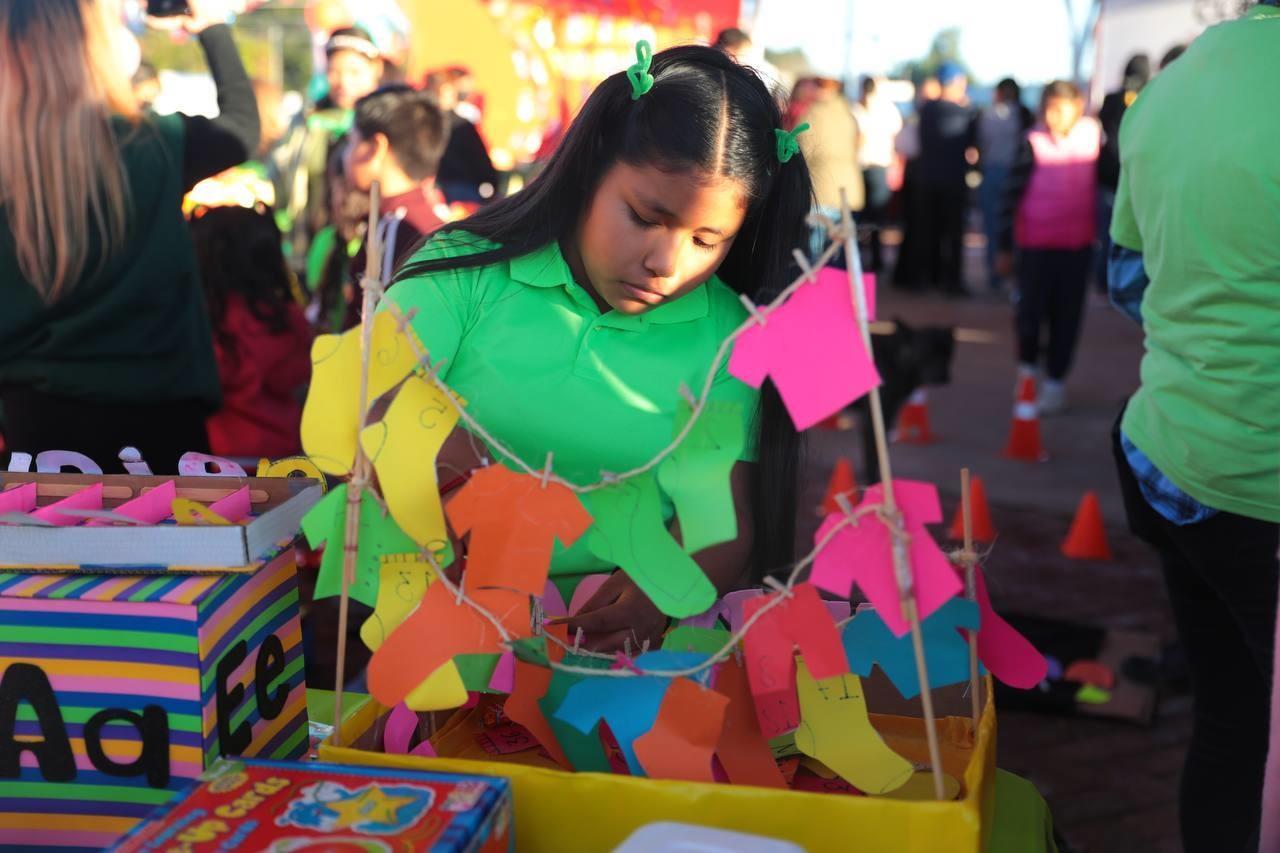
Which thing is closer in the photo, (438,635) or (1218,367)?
(438,635)

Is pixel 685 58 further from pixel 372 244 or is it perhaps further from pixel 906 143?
pixel 906 143

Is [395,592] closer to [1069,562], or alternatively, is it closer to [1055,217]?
[1069,562]

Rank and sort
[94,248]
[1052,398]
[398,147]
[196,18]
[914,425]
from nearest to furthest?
[94,248] < [196,18] < [398,147] < [914,425] < [1052,398]

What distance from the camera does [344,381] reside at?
101 centimetres

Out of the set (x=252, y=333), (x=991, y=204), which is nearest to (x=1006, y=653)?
(x=252, y=333)

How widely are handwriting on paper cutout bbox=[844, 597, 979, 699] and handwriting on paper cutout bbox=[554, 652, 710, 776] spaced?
0.44 ft

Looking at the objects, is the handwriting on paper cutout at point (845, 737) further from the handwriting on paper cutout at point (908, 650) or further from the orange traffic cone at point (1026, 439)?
the orange traffic cone at point (1026, 439)

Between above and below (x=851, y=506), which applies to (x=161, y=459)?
below

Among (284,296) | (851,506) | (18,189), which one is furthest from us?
(284,296)

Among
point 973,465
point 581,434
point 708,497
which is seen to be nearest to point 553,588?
point 581,434

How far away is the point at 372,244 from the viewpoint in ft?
3.09

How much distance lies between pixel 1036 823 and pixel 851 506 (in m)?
0.43

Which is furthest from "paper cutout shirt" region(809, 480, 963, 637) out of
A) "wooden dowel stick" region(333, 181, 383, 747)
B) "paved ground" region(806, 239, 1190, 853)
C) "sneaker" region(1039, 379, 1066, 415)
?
"sneaker" region(1039, 379, 1066, 415)

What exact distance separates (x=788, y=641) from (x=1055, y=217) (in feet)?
18.7
